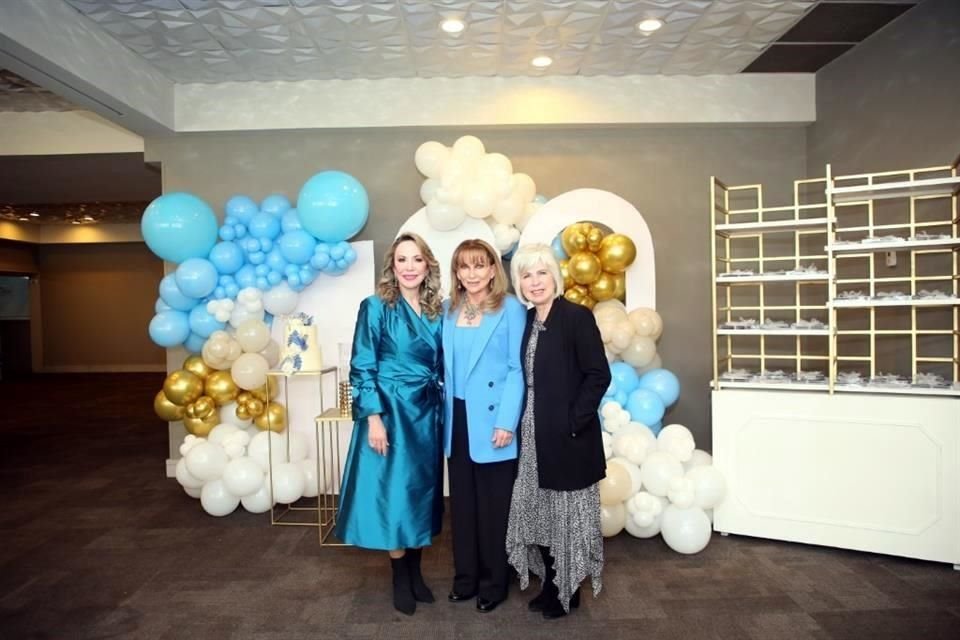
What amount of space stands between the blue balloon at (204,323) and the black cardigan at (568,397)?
8.64 feet

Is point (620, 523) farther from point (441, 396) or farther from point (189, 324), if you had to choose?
point (189, 324)

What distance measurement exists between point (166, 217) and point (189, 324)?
2.36 feet

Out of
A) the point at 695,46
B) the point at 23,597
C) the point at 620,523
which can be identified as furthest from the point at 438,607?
the point at 695,46

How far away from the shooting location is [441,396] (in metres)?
2.63

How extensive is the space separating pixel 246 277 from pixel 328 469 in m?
1.41

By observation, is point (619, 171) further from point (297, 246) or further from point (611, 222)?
point (297, 246)

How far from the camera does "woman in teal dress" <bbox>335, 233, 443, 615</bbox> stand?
2.52 meters

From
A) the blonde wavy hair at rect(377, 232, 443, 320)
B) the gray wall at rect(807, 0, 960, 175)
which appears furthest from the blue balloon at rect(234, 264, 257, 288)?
the gray wall at rect(807, 0, 960, 175)

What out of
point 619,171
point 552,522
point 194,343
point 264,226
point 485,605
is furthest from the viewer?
point 619,171

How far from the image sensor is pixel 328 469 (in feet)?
14.1

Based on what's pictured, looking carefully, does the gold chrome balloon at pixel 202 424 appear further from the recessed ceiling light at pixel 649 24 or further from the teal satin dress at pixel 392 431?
the recessed ceiling light at pixel 649 24

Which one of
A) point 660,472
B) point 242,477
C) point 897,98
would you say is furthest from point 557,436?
point 897,98

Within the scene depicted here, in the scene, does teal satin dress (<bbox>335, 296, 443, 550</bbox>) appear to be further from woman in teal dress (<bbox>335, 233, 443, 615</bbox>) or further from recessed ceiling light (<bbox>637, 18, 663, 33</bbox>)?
recessed ceiling light (<bbox>637, 18, 663, 33</bbox>)

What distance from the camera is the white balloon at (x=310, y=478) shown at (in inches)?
155
